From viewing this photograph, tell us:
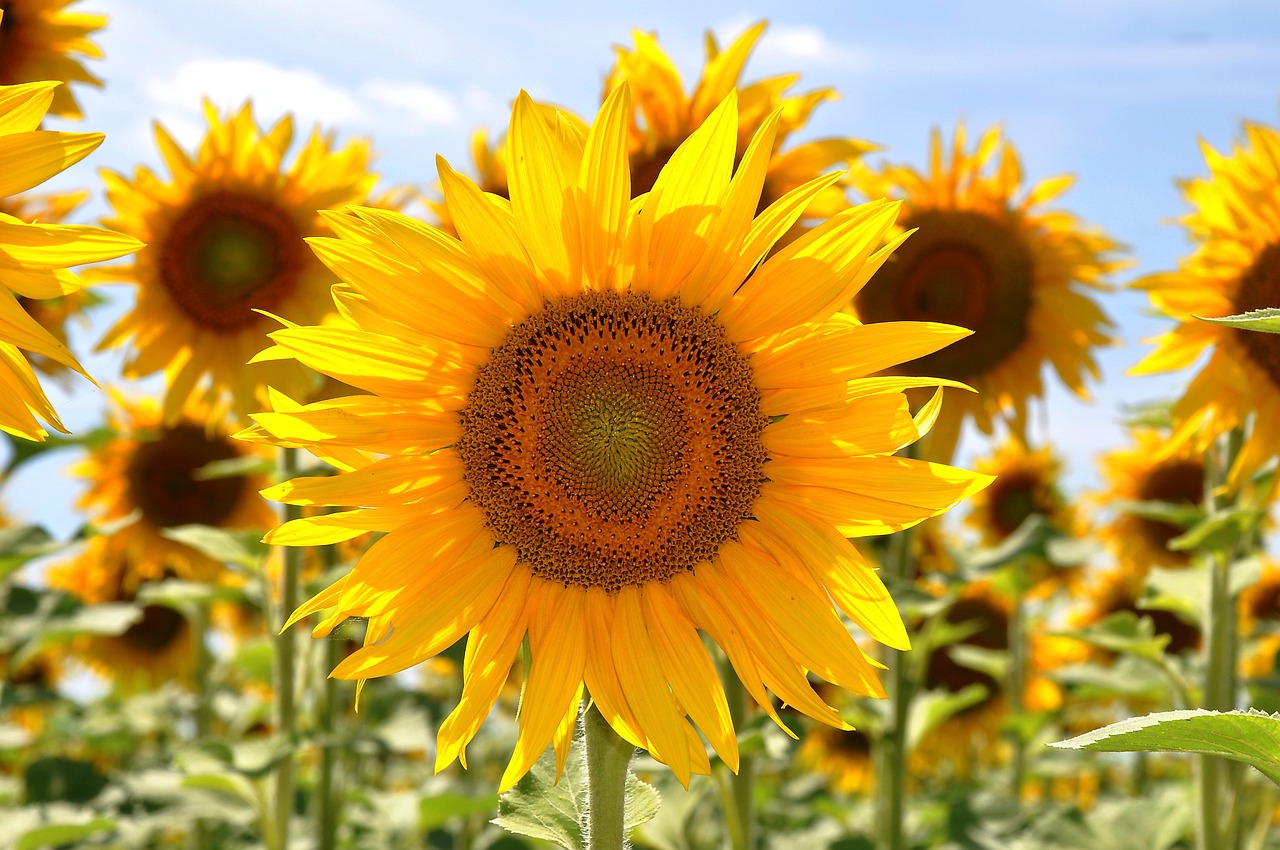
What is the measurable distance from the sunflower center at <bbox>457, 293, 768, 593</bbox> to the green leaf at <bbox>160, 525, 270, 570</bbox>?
1844 millimetres

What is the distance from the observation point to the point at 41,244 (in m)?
2.23

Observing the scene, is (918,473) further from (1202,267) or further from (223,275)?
(223,275)

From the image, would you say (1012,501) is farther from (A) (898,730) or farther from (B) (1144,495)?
(A) (898,730)

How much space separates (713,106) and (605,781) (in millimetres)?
2276

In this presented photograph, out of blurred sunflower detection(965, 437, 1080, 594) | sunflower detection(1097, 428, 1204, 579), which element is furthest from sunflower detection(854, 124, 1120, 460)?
blurred sunflower detection(965, 437, 1080, 594)

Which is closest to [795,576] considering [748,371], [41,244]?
[748,371]

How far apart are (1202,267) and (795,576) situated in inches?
80.9

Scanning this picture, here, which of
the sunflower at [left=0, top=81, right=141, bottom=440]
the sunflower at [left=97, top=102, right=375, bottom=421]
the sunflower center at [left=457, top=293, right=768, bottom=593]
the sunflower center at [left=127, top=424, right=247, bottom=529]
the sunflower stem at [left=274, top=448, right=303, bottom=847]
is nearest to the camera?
the sunflower at [left=0, top=81, right=141, bottom=440]

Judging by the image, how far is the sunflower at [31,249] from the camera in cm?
217

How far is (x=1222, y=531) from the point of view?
352 cm

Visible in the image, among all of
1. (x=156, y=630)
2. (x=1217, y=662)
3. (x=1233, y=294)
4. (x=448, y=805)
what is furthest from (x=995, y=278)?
(x=156, y=630)

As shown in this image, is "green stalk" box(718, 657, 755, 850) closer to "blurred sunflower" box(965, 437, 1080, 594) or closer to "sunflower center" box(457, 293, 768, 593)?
"sunflower center" box(457, 293, 768, 593)

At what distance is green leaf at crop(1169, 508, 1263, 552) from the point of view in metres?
3.36

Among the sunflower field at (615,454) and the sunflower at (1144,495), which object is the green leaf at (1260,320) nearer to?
the sunflower field at (615,454)
